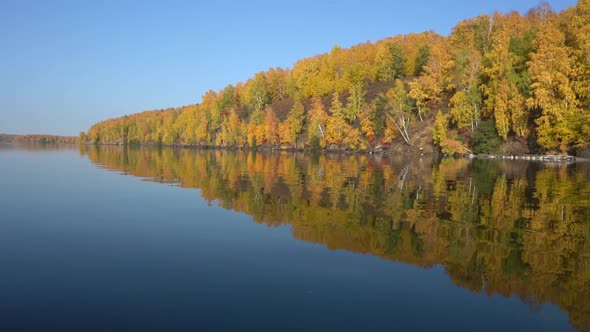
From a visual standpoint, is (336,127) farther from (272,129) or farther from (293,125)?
(272,129)

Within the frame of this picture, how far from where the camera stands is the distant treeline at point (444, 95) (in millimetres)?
60938

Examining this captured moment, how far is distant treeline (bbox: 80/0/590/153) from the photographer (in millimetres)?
60938

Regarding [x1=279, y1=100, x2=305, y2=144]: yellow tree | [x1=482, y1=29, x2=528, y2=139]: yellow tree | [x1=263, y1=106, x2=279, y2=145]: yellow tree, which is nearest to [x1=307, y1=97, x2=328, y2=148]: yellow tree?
[x1=279, y1=100, x2=305, y2=144]: yellow tree

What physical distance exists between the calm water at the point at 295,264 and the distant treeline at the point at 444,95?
46810 mm

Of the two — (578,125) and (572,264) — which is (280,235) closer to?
(572,264)

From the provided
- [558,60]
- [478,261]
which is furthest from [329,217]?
[558,60]

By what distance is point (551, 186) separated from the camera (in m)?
27.4

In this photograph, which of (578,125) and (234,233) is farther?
(578,125)

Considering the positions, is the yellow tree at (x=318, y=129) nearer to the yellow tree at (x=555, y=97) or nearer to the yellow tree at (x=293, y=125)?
the yellow tree at (x=293, y=125)

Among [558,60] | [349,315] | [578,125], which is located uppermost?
[558,60]

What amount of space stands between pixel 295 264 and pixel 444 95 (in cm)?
9119

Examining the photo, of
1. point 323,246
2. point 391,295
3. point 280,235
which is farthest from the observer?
point 280,235

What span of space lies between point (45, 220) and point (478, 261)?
1512 cm

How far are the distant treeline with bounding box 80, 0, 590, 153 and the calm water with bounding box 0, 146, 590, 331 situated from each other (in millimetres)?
46810
